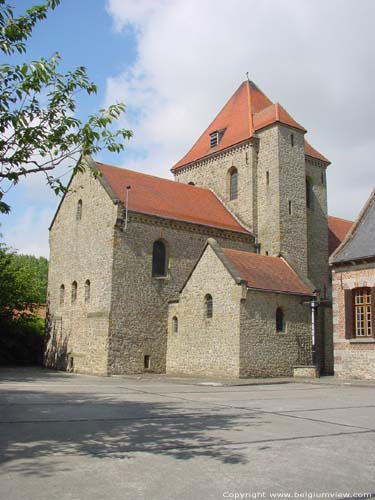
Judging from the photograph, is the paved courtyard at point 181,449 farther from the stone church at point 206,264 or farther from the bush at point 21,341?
the bush at point 21,341

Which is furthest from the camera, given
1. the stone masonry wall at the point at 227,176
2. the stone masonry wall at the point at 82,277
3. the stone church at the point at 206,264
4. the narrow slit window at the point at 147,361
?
the stone masonry wall at the point at 227,176

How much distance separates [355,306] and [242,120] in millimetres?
17348

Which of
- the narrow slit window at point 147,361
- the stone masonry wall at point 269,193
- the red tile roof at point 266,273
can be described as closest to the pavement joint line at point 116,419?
the red tile roof at point 266,273

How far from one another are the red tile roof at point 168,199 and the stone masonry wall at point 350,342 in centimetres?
880

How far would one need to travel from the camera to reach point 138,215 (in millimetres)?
27844

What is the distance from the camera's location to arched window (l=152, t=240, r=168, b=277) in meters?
28.6

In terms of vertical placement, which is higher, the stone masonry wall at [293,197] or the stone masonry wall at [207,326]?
the stone masonry wall at [293,197]

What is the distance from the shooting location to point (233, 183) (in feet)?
114

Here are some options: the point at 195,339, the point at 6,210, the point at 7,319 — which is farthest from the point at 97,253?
the point at 6,210

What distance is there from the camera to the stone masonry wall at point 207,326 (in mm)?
24031

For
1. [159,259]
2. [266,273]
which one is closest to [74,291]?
[159,259]

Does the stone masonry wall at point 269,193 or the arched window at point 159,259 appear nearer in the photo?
the arched window at point 159,259

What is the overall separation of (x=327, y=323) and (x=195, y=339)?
7432 millimetres

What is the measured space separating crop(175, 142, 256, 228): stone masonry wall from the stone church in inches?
3.3
